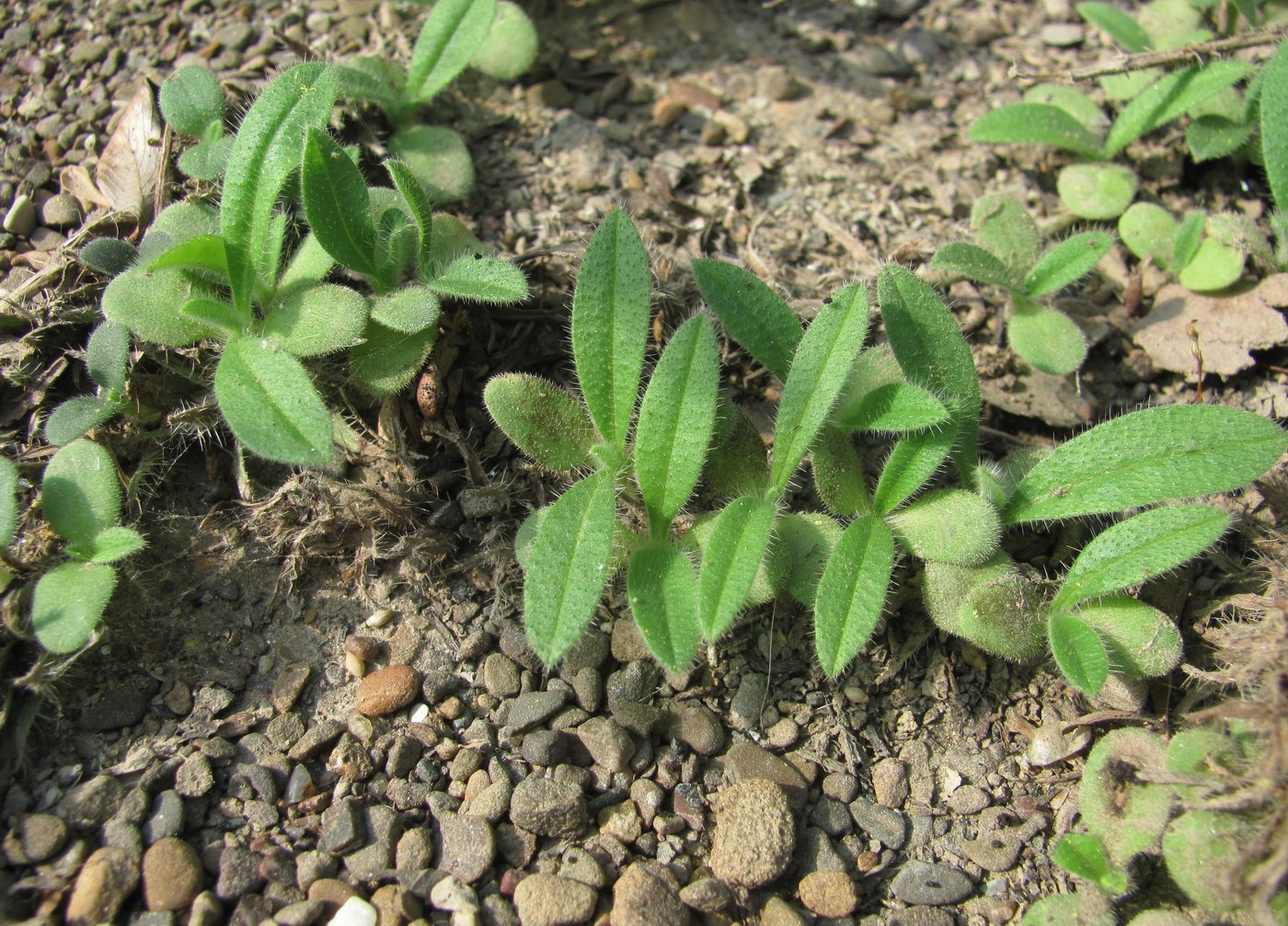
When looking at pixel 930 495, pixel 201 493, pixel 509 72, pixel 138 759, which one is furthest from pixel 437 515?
pixel 509 72

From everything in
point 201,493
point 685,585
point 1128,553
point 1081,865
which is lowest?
point 1081,865

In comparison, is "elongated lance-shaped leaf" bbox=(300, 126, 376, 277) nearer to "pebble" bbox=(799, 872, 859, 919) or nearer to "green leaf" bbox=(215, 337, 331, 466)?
"green leaf" bbox=(215, 337, 331, 466)

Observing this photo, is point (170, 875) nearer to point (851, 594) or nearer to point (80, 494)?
point (80, 494)

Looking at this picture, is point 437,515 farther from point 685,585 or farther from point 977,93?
point 977,93

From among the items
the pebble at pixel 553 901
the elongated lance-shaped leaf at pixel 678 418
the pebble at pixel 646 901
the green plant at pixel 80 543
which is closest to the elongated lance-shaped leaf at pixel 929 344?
the elongated lance-shaped leaf at pixel 678 418

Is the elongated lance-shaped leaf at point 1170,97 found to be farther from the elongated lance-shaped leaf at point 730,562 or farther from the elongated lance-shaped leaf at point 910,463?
the elongated lance-shaped leaf at point 730,562
